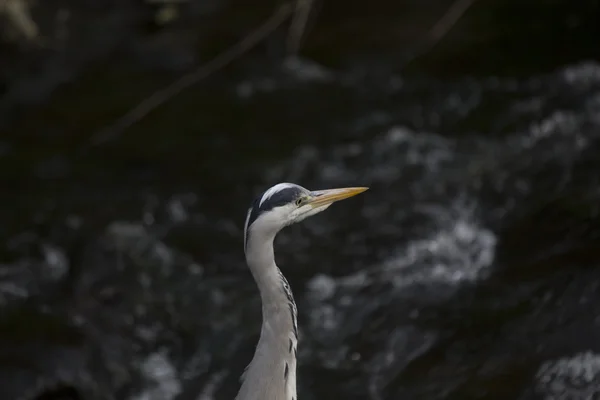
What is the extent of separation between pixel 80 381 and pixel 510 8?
446 centimetres

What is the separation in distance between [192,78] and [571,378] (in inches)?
147

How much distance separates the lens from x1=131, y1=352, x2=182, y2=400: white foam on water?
4512mm

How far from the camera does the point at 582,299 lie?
13.9 feet

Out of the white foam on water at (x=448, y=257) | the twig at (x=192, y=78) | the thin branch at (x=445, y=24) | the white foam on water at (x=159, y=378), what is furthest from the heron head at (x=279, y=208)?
the thin branch at (x=445, y=24)

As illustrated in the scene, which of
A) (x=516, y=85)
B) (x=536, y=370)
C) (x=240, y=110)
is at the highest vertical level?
(x=240, y=110)

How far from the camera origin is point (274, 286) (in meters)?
3.41

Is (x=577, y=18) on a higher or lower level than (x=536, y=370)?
higher

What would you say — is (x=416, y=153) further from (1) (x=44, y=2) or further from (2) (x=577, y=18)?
(1) (x=44, y=2)

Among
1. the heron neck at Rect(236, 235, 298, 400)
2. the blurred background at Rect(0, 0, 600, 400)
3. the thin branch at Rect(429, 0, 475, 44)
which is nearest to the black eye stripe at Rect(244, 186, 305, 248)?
the heron neck at Rect(236, 235, 298, 400)

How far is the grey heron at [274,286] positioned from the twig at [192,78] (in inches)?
132

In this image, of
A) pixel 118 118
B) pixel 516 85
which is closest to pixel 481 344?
pixel 516 85

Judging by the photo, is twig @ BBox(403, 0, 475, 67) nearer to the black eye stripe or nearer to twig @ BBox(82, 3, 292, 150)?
twig @ BBox(82, 3, 292, 150)

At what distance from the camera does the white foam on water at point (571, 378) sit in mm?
3758

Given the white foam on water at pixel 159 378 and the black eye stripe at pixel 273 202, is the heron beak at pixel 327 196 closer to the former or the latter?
the black eye stripe at pixel 273 202
